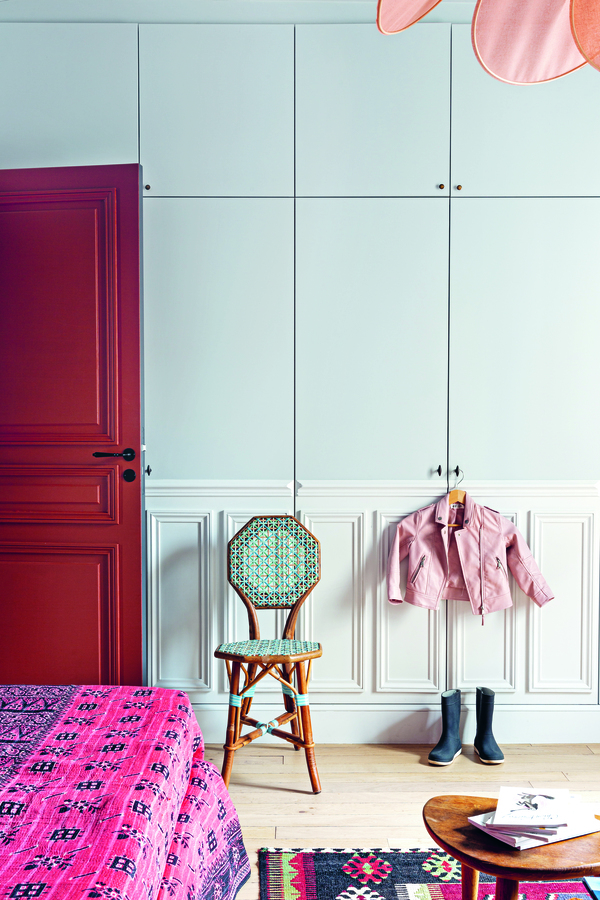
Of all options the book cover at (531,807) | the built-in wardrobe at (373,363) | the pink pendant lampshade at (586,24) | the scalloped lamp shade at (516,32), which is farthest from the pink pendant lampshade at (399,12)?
the book cover at (531,807)

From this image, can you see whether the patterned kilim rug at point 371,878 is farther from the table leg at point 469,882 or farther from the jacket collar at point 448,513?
the jacket collar at point 448,513

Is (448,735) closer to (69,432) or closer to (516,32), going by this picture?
(69,432)

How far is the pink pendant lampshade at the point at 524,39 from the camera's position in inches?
49.1

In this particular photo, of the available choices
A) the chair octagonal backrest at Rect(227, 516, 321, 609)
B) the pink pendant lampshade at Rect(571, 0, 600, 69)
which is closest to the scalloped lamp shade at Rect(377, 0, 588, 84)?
the pink pendant lampshade at Rect(571, 0, 600, 69)

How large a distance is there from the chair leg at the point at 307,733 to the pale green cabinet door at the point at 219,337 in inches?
34.1

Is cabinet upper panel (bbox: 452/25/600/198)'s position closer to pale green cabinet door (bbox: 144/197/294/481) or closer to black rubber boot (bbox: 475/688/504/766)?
pale green cabinet door (bbox: 144/197/294/481)

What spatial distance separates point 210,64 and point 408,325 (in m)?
1.46

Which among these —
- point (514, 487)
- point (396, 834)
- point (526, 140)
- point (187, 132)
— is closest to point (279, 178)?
point (187, 132)

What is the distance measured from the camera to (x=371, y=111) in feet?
8.89

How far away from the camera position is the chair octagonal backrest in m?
2.56

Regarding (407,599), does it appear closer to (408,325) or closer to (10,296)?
(408,325)

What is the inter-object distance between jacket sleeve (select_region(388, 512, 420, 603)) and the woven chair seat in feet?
1.54

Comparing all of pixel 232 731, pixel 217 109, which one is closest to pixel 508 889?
pixel 232 731

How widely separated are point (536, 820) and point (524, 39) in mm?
1648
